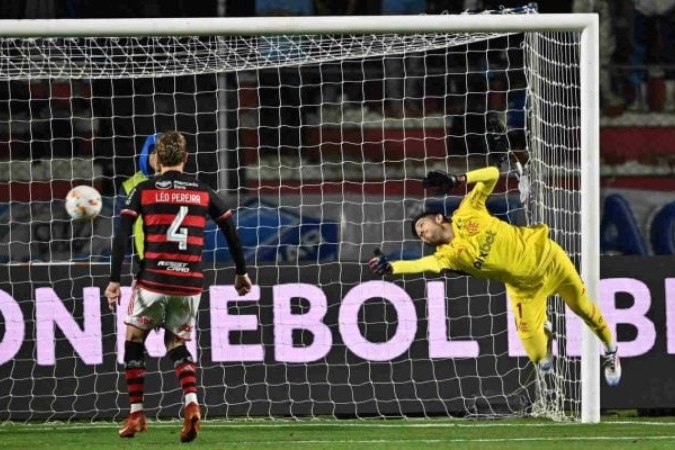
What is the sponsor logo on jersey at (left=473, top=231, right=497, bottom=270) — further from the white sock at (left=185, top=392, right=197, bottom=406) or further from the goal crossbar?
the white sock at (left=185, top=392, right=197, bottom=406)

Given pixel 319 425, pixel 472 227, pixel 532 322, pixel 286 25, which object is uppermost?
pixel 286 25

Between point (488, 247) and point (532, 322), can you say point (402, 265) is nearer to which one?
point (488, 247)

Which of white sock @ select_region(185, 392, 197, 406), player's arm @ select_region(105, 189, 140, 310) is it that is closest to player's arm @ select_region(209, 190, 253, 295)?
player's arm @ select_region(105, 189, 140, 310)

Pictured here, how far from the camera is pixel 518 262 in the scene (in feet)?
33.6

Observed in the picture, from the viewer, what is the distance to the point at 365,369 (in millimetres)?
10969

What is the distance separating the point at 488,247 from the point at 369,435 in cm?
149

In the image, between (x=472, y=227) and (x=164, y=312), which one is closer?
(x=164, y=312)

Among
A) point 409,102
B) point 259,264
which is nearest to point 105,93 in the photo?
point 409,102

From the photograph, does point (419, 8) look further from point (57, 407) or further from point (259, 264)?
point (57, 407)

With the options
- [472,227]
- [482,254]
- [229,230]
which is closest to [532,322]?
[482,254]

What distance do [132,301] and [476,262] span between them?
2280mm

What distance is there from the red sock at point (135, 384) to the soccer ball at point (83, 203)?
228cm

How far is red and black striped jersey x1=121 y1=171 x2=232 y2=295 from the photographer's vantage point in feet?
29.2

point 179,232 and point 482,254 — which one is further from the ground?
point 179,232
